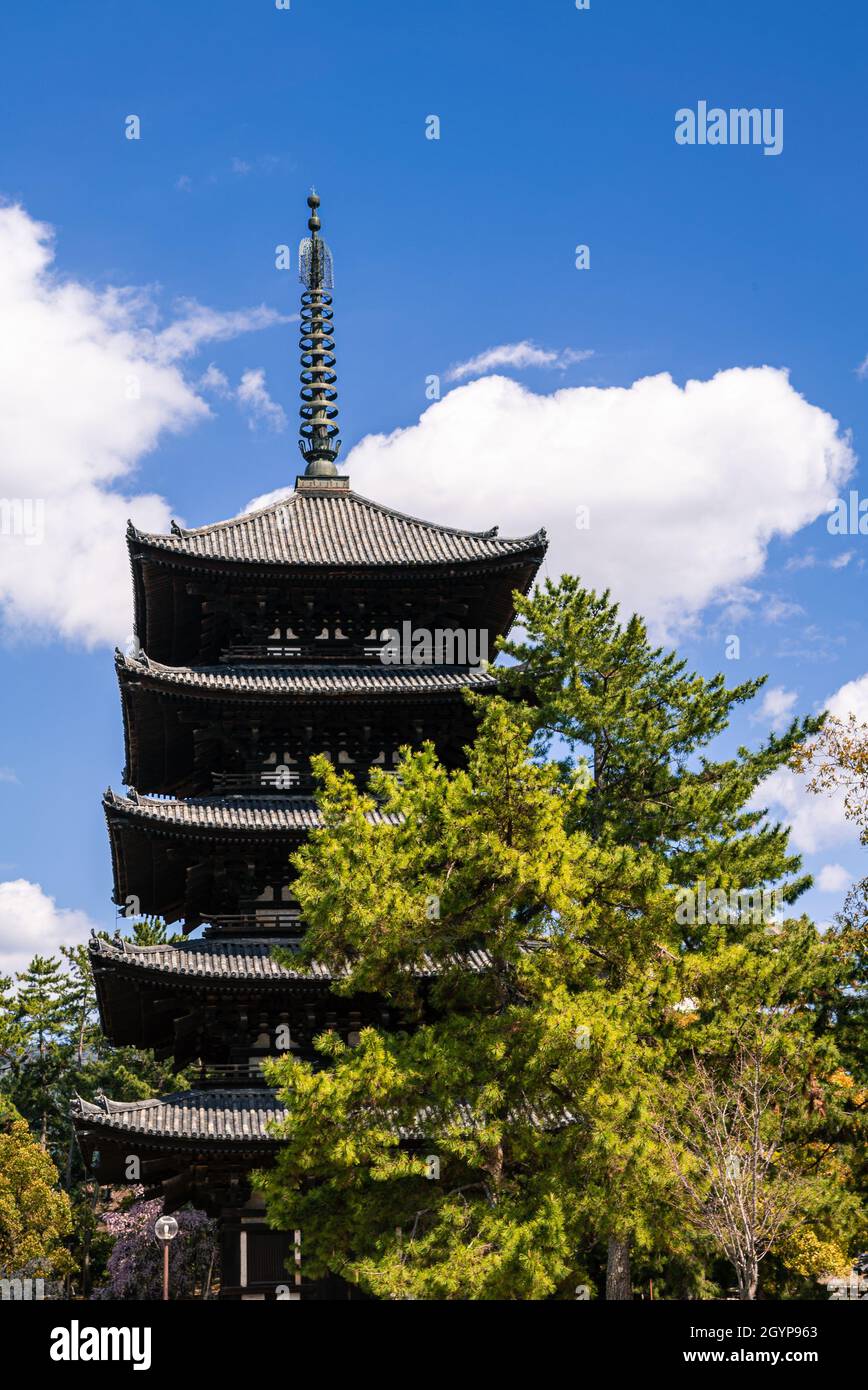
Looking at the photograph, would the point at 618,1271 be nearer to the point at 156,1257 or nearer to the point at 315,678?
the point at 315,678

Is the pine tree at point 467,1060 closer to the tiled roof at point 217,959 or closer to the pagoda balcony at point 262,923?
the tiled roof at point 217,959

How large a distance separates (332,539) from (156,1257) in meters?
27.7

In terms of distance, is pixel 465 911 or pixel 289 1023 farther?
pixel 289 1023

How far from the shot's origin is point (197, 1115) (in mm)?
24188

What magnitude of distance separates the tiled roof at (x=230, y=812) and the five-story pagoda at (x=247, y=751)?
48 mm

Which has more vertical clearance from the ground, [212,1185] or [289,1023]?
[289,1023]

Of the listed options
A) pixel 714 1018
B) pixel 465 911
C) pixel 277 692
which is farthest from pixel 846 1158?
pixel 277 692

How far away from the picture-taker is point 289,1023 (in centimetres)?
2536

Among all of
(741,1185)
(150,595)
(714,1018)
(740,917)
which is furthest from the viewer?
(150,595)

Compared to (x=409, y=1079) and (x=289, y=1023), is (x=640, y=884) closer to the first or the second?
(x=409, y=1079)

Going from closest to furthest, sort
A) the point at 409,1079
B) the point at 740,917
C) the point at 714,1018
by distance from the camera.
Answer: the point at 409,1079
the point at 714,1018
the point at 740,917

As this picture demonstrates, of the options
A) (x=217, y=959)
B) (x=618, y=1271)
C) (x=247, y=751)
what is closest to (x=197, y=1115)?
(x=217, y=959)
